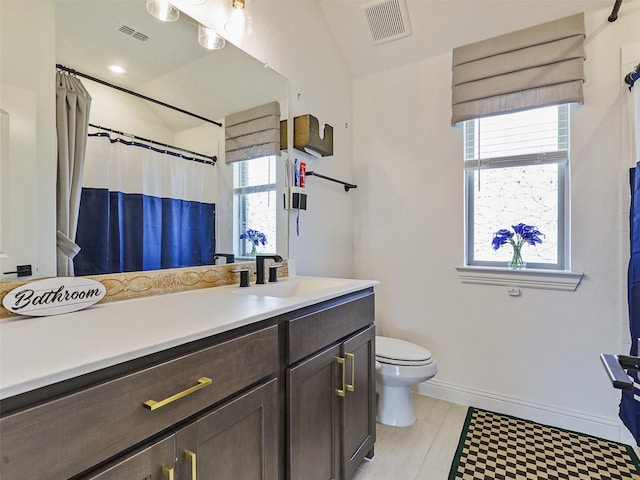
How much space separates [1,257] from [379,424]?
1.96m

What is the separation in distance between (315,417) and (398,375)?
804 mm

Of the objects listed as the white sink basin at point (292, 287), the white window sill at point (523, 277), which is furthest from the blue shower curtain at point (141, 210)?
the white window sill at point (523, 277)

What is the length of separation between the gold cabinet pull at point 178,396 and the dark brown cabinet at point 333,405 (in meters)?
0.34

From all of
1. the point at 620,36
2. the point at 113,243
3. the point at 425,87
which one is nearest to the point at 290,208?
the point at 113,243

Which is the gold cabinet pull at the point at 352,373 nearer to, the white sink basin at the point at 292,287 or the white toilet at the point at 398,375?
the white sink basin at the point at 292,287

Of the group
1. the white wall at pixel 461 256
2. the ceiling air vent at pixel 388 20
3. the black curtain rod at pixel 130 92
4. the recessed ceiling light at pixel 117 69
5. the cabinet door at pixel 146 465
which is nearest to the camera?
the cabinet door at pixel 146 465

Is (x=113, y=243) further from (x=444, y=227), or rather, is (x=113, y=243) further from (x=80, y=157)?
(x=444, y=227)

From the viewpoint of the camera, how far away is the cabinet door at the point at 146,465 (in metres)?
0.61

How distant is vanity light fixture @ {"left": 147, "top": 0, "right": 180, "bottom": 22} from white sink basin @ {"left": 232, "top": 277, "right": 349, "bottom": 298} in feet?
3.71

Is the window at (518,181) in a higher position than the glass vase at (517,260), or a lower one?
higher

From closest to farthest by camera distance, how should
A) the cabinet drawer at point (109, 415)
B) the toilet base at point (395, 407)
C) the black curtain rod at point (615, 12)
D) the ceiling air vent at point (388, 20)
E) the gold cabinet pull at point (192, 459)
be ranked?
the cabinet drawer at point (109, 415)
the gold cabinet pull at point (192, 459)
the black curtain rod at point (615, 12)
the toilet base at point (395, 407)
the ceiling air vent at point (388, 20)

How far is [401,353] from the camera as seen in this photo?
190 centimetres

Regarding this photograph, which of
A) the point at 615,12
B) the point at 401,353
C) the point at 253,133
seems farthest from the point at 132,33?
the point at 615,12

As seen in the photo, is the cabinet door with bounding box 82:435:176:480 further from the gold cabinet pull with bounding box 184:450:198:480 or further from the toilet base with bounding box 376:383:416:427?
the toilet base with bounding box 376:383:416:427
